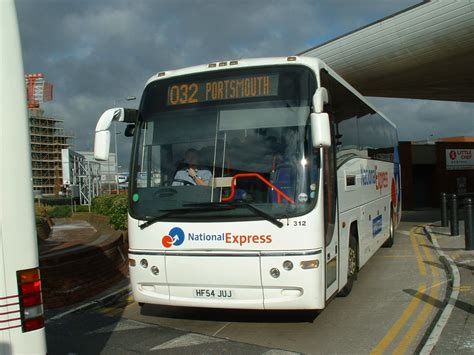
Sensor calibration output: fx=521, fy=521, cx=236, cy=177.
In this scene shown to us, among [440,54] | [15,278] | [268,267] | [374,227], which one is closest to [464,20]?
[440,54]

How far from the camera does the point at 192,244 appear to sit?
625 centimetres

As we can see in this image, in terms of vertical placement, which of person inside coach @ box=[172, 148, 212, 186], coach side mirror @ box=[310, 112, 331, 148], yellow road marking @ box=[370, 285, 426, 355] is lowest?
yellow road marking @ box=[370, 285, 426, 355]

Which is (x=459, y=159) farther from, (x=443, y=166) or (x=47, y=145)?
(x=47, y=145)

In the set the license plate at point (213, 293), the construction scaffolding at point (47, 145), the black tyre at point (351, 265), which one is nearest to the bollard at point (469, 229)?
the black tyre at point (351, 265)

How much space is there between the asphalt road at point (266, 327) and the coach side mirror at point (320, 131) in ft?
7.53

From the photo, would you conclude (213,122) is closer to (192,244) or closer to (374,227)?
(192,244)

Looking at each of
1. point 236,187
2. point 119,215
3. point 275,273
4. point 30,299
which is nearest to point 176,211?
point 236,187

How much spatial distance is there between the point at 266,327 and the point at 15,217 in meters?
4.28

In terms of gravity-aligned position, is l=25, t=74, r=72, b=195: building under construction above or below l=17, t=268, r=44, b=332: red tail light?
above

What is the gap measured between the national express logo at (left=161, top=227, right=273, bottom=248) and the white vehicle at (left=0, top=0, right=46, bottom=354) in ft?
9.43

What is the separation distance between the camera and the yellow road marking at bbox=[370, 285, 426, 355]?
5.78 m

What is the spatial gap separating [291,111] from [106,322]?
390 cm

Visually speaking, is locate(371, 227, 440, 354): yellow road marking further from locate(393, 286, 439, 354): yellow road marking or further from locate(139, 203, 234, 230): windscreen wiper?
locate(139, 203, 234, 230): windscreen wiper

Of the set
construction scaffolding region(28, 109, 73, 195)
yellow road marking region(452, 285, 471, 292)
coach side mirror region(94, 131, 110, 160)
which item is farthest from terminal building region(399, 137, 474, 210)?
construction scaffolding region(28, 109, 73, 195)
